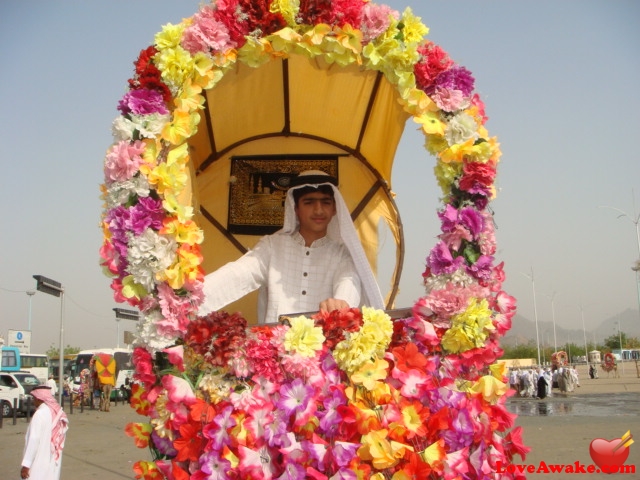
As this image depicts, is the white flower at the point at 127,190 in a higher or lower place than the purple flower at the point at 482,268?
higher

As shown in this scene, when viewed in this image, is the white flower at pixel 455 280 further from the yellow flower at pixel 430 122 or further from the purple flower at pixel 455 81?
the purple flower at pixel 455 81

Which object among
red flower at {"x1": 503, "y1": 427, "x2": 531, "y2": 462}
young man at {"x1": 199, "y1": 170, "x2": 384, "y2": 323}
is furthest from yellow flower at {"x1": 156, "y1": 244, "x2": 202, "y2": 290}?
red flower at {"x1": 503, "y1": 427, "x2": 531, "y2": 462}

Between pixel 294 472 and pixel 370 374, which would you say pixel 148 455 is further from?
pixel 370 374

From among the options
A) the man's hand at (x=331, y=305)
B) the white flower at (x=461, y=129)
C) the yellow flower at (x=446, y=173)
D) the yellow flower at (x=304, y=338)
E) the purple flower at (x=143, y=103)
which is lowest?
the yellow flower at (x=304, y=338)

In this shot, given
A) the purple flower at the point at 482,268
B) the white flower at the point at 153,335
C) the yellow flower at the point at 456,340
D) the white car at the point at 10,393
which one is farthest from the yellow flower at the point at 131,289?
the white car at the point at 10,393

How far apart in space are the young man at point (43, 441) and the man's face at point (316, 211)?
14.1 feet

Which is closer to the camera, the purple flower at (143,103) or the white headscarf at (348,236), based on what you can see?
the purple flower at (143,103)

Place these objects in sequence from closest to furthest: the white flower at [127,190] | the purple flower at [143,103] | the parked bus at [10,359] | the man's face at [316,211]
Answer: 1. the white flower at [127,190]
2. the purple flower at [143,103]
3. the man's face at [316,211]
4. the parked bus at [10,359]

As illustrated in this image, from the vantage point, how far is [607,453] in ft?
20.6

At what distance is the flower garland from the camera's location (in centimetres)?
319

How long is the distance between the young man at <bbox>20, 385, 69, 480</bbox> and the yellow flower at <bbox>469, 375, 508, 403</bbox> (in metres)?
5.42

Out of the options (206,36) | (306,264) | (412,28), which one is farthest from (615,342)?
(206,36)

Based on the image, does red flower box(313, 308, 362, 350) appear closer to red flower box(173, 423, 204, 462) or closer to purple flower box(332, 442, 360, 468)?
purple flower box(332, 442, 360, 468)

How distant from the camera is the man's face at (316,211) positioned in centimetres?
461
